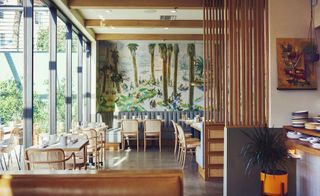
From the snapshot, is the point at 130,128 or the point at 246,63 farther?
the point at 130,128

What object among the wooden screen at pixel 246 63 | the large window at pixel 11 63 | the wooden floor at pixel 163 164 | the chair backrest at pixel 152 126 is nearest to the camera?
the wooden screen at pixel 246 63

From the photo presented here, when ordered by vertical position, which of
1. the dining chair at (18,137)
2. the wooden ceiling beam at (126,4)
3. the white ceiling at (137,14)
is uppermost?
the white ceiling at (137,14)

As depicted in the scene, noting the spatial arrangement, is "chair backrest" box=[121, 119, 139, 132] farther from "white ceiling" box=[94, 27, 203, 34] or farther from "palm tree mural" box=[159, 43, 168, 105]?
"white ceiling" box=[94, 27, 203, 34]

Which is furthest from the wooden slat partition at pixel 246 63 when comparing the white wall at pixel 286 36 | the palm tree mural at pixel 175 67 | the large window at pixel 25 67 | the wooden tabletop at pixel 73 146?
the palm tree mural at pixel 175 67

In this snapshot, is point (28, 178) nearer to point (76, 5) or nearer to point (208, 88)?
point (208, 88)

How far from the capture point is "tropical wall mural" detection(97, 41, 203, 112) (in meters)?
12.0

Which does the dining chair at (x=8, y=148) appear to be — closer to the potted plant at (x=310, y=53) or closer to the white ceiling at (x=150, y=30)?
the white ceiling at (x=150, y=30)

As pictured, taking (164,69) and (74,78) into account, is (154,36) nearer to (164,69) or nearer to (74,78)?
(164,69)

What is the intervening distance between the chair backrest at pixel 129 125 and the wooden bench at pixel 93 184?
8.22m

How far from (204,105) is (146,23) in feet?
12.7

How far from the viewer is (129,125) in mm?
10539

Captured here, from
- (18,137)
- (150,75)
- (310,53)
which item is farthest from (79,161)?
(150,75)

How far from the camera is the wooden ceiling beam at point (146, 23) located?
31.5 feet

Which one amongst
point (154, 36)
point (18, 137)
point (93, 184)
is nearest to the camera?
point (93, 184)
